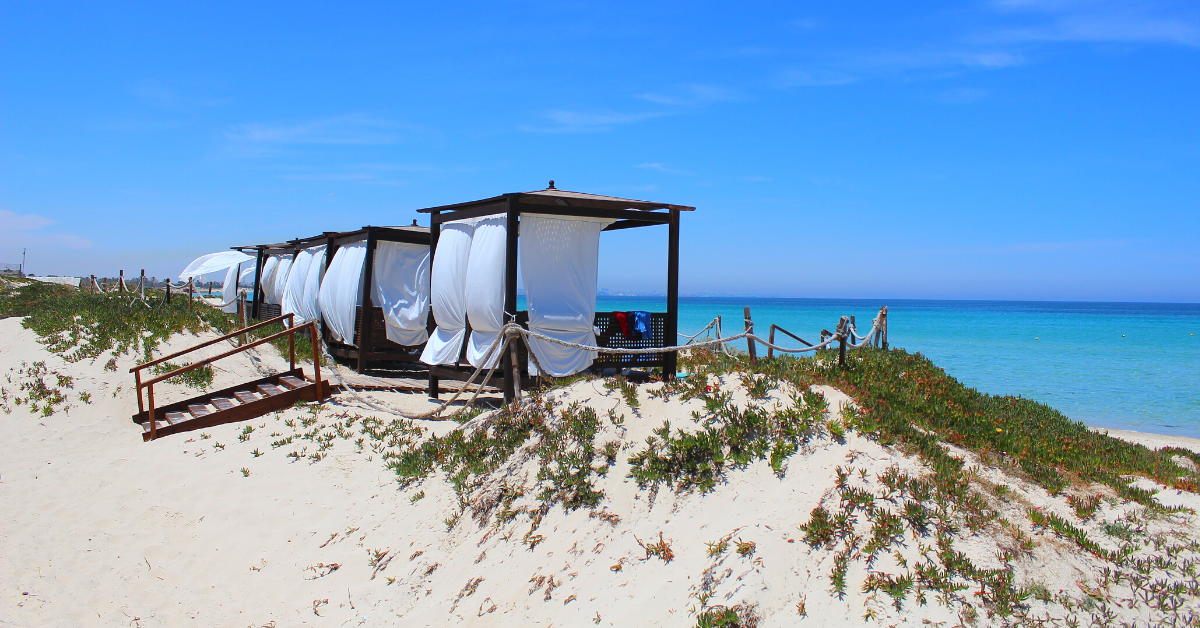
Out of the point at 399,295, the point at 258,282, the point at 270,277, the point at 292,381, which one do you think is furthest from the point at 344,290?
the point at 258,282

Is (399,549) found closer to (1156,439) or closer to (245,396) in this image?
(245,396)

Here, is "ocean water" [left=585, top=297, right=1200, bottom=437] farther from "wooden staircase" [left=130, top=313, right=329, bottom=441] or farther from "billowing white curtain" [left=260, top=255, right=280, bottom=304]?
"wooden staircase" [left=130, top=313, right=329, bottom=441]

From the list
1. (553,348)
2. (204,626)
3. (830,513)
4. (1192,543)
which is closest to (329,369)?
(553,348)

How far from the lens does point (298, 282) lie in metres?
17.3

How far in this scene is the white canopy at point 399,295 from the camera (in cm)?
1361

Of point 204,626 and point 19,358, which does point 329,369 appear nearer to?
point 19,358

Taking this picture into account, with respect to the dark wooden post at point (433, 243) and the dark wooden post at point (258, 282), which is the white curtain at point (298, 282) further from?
the dark wooden post at point (433, 243)

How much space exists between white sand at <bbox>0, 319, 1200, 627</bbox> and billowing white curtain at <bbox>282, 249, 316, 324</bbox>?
9.64 m

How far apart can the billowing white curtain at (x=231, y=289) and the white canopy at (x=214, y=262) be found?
0.97 feet

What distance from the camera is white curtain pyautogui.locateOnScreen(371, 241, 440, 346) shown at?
13609 mm

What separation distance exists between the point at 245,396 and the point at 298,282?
8482 millimetres

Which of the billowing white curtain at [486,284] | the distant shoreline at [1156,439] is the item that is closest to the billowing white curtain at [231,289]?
the billowing white curtain at [486,284]

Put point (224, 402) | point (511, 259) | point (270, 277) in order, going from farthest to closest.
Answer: point (270, 277) < point (224, 402) < point (511, 259)

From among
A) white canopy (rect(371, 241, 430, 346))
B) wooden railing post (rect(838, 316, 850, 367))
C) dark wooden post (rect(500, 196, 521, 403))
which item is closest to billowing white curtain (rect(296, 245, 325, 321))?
white canopy (rect(371, 241, 430, 346))
